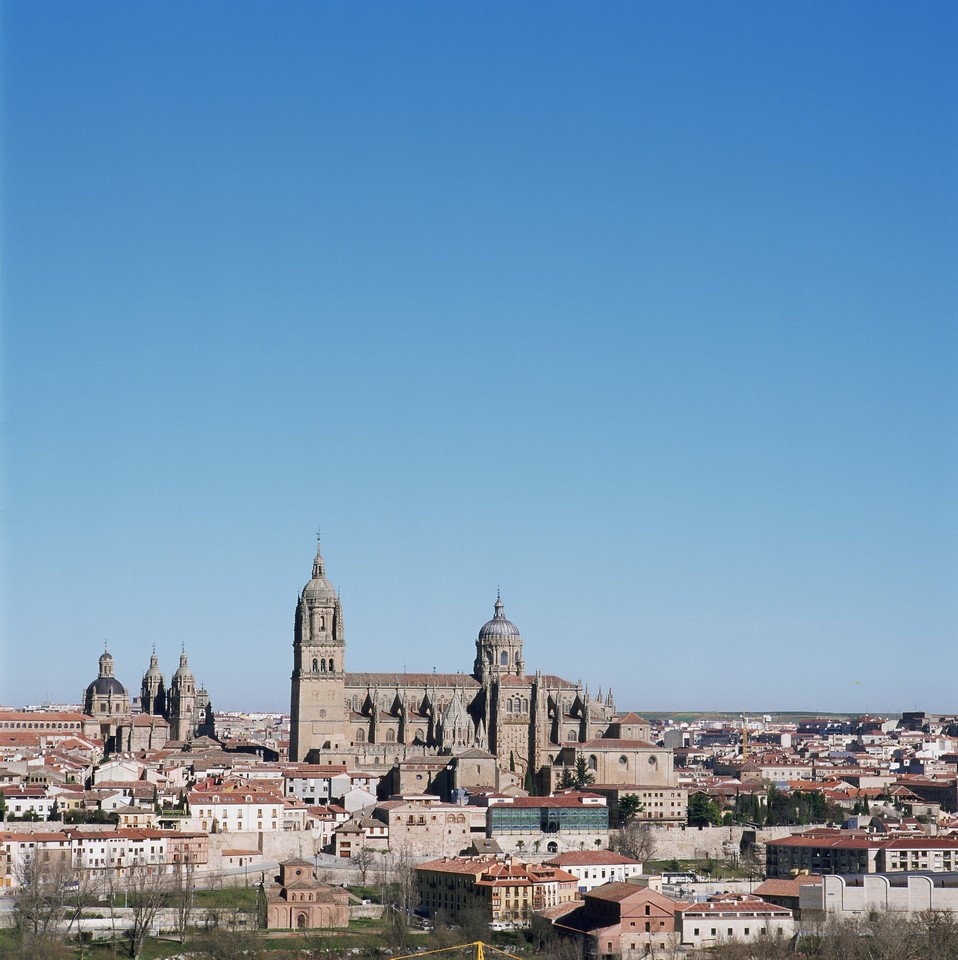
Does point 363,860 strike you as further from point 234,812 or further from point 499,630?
point 499,630

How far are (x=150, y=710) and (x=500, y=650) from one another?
18595 millimetres

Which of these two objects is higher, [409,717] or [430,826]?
[409,717]

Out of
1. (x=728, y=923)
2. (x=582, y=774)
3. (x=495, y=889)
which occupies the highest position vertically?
(x=582, y=774)

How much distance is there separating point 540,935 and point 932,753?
7652 centimetres

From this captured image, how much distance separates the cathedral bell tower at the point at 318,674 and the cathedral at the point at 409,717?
0.04 m

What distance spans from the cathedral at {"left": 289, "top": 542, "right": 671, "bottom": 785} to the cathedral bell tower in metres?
0.04

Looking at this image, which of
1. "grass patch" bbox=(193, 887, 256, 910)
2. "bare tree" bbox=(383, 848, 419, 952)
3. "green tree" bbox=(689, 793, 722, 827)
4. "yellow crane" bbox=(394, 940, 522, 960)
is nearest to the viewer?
"yellow crane" bbox=(394, 940, 522, 960)

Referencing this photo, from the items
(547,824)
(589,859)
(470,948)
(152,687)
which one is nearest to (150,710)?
(152,687)

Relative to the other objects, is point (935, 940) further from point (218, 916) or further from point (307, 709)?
point (307, 709)

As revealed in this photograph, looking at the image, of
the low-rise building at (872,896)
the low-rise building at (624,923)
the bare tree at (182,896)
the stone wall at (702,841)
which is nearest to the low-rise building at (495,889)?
the low-rise building at (624,923)

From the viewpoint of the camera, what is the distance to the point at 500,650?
3127 inches

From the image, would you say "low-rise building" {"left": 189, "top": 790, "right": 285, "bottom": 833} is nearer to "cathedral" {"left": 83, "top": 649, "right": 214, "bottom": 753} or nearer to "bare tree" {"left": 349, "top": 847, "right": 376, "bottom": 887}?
"bare tree" {"left": 349, "top": 847, "right": 376, "bottom": 887}

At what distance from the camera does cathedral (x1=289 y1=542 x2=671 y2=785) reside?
7181 cm

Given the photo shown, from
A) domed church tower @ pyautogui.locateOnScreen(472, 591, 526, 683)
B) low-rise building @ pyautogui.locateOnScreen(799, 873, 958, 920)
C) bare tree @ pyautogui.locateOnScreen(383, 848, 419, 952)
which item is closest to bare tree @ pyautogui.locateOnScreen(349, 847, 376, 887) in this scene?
bare tree @ pyautogui.locateOnScreen(383, 848, 419, 952)
